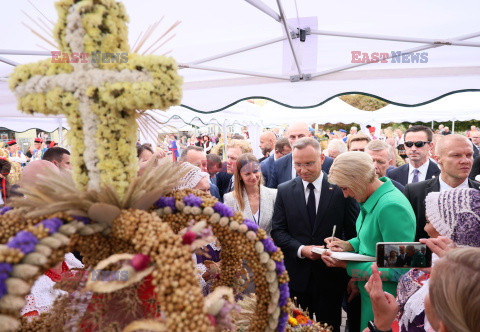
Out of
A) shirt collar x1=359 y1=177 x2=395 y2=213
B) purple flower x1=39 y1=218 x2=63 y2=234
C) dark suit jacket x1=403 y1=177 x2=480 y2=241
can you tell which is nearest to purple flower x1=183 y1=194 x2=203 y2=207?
purple flower x1=39 y1=218 x2=63 y2=234

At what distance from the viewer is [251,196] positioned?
3678 millimetres

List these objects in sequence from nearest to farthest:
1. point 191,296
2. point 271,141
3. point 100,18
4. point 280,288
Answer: point 191,296, point 100,18, point 280,288, point 271,141

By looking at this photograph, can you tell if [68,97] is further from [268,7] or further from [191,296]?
[268,7]

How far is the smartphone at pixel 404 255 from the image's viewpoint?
1.89 metres

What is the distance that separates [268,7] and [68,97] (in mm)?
2728

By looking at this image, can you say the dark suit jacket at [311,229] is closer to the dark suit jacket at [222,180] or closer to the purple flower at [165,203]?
the purple flower at [165,203]

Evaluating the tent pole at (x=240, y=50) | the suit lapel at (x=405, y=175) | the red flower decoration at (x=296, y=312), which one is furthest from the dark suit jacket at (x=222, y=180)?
the red flower decoration at (x=296, y=312)

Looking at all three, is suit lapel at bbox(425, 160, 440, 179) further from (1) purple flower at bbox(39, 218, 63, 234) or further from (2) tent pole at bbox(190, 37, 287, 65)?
(1) purple flower at bbox(39, 218, 63, 234)

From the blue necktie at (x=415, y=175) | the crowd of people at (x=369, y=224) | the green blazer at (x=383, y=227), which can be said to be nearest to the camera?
the crowd of people at (x=369, y=224)

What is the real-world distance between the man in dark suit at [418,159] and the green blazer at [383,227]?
7.62ft

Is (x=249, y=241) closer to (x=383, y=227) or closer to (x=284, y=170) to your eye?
(x=383, y=227)

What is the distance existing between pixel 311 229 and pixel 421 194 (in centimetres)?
131

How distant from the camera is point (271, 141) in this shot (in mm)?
7773

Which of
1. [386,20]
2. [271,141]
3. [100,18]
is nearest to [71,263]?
[100,18]
